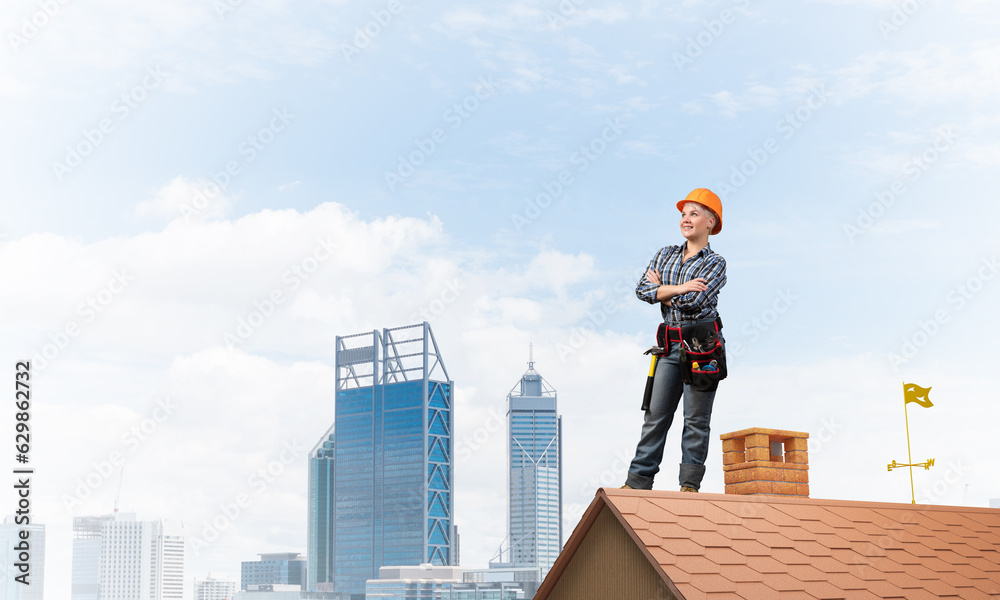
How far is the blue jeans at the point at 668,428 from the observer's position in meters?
8.74

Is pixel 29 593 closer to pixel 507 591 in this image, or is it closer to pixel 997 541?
pixel 507 591

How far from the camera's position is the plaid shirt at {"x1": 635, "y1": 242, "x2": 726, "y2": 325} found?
8.64 m

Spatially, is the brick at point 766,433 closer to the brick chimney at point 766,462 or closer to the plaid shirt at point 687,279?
the brick chimney at point 766,462

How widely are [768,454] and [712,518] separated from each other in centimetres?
206

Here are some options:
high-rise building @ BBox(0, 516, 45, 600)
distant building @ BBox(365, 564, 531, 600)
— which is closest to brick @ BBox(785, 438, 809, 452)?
high-rise building @ BBox(0, 516, 45, 600)

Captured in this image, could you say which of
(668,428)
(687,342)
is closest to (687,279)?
(687,342)

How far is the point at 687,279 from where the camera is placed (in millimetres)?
8766

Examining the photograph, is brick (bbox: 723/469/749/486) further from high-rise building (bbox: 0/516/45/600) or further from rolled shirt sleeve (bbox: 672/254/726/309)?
high-rise building (bbox: 0/516/45/600)

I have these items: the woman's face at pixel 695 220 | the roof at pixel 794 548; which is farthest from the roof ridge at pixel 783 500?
the woman's face at pixel 695 220

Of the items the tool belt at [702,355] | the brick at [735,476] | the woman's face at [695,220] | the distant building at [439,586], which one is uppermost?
the woman's face at [695,220]

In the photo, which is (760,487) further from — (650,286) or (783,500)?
(650,286)

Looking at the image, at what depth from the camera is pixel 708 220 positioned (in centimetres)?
902

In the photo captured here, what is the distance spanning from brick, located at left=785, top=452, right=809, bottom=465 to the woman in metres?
1.84

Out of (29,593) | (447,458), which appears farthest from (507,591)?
(29,593)
